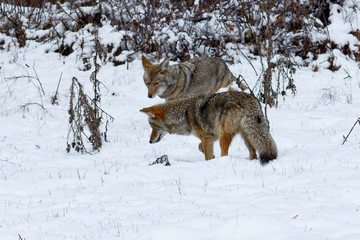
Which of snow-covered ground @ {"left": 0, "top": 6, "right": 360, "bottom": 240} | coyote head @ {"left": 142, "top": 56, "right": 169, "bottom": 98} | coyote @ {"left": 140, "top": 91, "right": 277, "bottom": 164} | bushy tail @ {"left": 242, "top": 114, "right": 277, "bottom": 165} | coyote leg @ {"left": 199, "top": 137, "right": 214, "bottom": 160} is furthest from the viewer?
coyote head @ {"left": 142, "top": 56, "right": 169, "bottom": 98}

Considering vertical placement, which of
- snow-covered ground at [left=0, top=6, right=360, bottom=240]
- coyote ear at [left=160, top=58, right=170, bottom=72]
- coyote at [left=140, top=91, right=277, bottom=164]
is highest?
coyote ear at [left=160, top=58, right=170, bottom=72]

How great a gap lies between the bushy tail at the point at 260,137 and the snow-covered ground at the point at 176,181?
Answer: 20 centimetres

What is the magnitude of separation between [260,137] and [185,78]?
496 cm

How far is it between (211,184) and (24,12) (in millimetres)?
14061

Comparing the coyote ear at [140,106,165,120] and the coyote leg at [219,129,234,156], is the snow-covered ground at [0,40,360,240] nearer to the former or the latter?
the coyote leg at [219,129,234,156]

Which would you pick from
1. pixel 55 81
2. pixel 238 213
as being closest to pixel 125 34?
pixel 55 81

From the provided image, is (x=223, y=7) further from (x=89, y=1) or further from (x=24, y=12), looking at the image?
(x=24, y=12)

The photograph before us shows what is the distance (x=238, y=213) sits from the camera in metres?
4.64

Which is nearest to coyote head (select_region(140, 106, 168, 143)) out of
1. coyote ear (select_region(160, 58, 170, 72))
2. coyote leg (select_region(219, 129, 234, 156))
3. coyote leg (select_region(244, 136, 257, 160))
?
coyote leg (select_region(219, 129, 234, 156))

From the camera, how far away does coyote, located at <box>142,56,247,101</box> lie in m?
11.1

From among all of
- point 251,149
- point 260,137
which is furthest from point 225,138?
point 260,137

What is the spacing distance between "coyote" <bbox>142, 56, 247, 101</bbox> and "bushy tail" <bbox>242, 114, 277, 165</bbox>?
4.14m

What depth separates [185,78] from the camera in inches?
459

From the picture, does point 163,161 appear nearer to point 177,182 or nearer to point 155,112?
point 155,112
